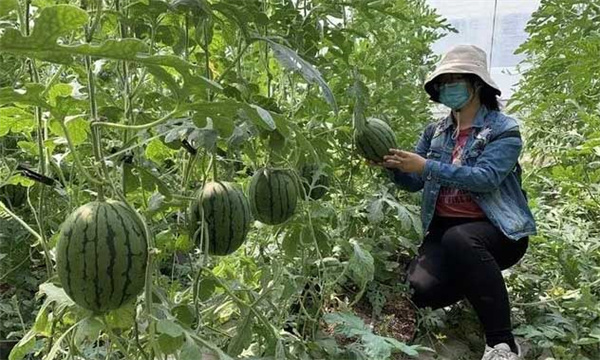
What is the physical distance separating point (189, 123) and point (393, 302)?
181 cm

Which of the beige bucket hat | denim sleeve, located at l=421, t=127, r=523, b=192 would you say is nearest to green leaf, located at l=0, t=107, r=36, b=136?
denim sleeve, located at l=421, t=127, r=523, b=192

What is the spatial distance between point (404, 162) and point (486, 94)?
52 centimetres

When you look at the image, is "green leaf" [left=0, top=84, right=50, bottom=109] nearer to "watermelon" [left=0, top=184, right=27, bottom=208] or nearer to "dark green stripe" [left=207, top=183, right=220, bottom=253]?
"dark green stripe" [left=207, top=183, right=220, bottom=253]

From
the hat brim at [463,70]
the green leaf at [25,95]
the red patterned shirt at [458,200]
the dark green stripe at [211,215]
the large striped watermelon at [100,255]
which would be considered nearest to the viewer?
the green leaf at [25,95]

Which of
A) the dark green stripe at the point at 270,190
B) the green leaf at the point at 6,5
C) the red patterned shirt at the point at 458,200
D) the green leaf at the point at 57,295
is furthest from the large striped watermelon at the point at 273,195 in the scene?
the red patterned shirt at the point at 458,200

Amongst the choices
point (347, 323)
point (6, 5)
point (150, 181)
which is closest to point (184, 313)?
point (150, 181)

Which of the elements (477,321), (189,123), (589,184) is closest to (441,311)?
(477,321)

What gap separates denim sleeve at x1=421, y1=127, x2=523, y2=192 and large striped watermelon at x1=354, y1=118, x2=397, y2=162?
8.9 inches

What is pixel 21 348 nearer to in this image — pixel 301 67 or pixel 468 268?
pixel 301 67

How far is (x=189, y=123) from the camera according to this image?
1241mm

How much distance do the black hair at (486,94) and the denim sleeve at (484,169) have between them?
222 mm

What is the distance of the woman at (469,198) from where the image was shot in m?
2.56

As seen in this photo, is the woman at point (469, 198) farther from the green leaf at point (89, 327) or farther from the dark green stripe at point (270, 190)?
the green leaf at point (89, 327)

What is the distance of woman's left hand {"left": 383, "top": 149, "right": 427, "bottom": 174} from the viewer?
248 centimetres
